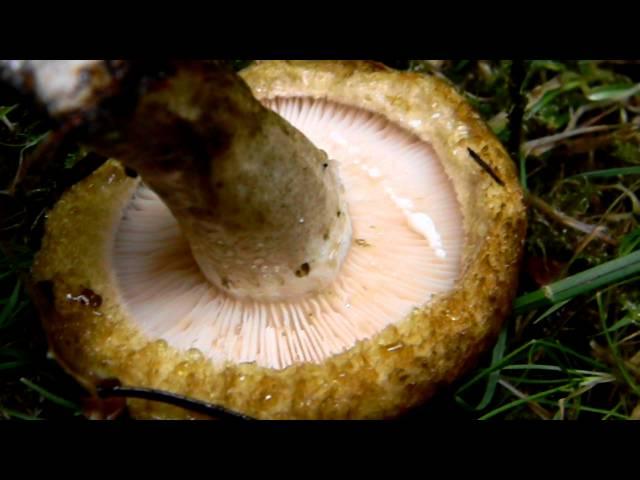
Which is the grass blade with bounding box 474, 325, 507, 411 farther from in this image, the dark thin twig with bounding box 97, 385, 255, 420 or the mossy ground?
the dark thin twig with bounding box 97, 385, 255, 420

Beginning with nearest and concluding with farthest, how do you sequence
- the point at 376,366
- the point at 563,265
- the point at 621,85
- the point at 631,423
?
1. the point at 376,366
2. the point at 631,423
3. the point at 563,265
4. the point at 621,85

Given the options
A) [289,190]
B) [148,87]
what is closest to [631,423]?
[289,190]

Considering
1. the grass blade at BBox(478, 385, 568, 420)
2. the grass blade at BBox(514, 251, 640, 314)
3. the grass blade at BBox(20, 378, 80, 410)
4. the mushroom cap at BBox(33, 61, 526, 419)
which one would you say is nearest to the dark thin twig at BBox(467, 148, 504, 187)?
the mushroom cap at BBox(33, 61, 526, 419)

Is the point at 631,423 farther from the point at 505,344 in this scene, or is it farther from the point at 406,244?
the point at 406,244

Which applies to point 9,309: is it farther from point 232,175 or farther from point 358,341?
point 358,341

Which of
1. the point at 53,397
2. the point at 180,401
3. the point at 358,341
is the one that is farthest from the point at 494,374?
the point at 53,397

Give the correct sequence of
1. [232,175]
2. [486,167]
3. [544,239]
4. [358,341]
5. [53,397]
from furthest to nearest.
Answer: [544,239] → [486,167] → [53,397] → [358,341] → [232,175]
